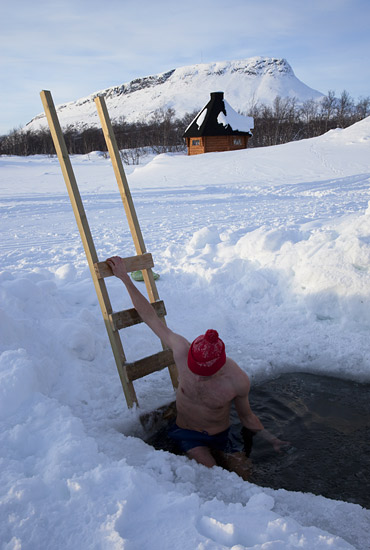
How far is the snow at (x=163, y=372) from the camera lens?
1961 millimetres

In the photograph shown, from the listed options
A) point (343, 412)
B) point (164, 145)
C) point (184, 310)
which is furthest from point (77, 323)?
point (164, 145)

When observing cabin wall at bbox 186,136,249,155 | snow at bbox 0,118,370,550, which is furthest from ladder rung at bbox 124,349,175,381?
cabin wall at bbox 186,136,249,155

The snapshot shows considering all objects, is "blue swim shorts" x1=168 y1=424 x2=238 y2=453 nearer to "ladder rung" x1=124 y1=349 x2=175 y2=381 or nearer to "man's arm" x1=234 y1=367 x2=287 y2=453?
"man's arm" x1=234 y1=367 x2=287 y2=453

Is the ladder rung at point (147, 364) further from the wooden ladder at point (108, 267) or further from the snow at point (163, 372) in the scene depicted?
the snow at point (163, 372)

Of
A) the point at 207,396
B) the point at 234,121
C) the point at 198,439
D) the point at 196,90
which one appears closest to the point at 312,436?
the point at 198,439

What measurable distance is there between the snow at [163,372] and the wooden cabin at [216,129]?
2206cm

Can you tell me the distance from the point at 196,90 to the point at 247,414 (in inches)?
4686

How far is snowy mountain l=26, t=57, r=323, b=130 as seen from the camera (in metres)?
95.8

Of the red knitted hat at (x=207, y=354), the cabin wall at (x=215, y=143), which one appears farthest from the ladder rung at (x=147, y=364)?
the cabin wall at (x=215, y=143)

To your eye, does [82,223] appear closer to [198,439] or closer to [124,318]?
[124,318]

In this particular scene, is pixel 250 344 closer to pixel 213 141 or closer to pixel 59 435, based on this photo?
pixel 59 435

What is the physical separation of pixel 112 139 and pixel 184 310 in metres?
2.45

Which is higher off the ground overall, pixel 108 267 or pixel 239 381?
pixel 108 267

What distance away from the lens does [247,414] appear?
3170 millimetres
